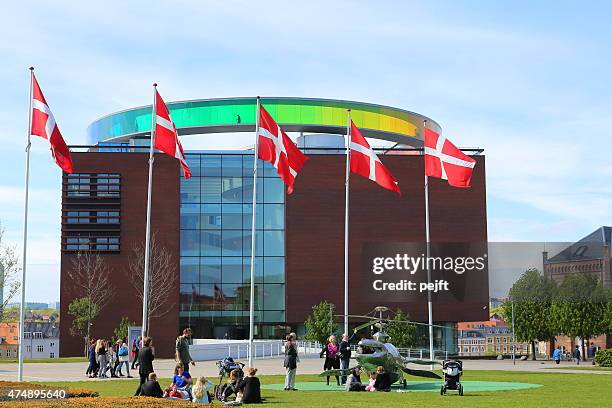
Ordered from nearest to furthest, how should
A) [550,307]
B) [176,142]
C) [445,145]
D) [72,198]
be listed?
[176,142], [445,145], [72,198], [550,307]

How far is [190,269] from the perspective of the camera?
2810 inches

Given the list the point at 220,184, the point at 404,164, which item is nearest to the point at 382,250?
the point at 404,164

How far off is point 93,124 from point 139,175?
43.9 ft

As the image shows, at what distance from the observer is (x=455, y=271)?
63.2 m

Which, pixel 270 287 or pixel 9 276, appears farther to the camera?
pixel 270 287

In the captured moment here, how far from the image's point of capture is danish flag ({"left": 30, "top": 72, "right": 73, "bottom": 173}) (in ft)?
98.1

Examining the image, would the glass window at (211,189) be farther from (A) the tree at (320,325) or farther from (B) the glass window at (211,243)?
(A) the tree at (320,325)

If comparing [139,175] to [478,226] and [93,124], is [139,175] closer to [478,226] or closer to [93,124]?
[93,124]

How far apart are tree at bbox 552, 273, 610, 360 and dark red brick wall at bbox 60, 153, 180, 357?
28.5 metres

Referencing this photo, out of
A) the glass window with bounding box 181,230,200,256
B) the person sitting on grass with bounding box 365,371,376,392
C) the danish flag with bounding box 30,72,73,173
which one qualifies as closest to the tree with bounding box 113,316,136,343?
the glass window with bounding box 181,230,200,256

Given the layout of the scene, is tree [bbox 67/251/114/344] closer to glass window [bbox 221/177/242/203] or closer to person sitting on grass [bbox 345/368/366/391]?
glass window [bbox 221/177/242/203]

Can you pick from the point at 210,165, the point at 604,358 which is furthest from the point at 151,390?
the point at 210,165

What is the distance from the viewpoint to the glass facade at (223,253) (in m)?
71.2

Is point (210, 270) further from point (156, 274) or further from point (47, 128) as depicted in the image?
point (47, 128)
